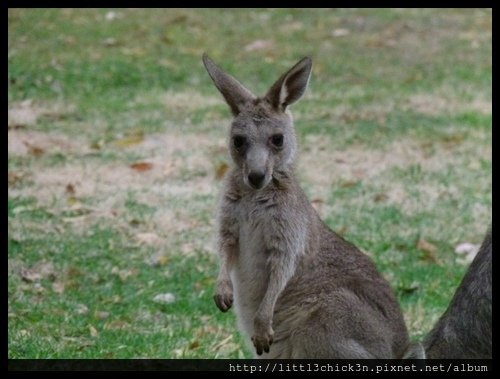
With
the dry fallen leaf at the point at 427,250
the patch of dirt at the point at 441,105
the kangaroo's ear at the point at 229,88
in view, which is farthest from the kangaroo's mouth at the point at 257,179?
the patch of dirt at the point at 441,105

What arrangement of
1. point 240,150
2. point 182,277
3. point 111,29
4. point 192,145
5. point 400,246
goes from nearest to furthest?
point 240,150 → point 182,277 → point 400,246 → point 192,145 → point 111,29

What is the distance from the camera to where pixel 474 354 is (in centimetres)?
484

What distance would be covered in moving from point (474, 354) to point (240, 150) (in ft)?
4.24

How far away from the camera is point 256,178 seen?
464 cm

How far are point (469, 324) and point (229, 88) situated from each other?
141 centimetres

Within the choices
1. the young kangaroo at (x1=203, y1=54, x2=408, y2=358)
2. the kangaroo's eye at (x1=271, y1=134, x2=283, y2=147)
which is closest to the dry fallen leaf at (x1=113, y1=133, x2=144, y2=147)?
the young kangaroo at (x1=203, y1=54, x2=408, y2=358)

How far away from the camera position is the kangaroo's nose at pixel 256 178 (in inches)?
183

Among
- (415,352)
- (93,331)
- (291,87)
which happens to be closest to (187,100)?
(93,331)

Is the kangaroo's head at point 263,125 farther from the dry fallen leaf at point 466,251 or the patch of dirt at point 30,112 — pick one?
the patch of dirt at point 30,112

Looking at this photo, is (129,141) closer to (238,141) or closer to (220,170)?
(220,170)

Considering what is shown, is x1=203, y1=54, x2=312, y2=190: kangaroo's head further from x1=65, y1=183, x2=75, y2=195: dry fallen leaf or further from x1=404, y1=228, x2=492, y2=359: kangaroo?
x1=65, y1=183, x2=75, y2=195: dry fallen leaf

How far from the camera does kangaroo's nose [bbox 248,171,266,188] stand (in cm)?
464

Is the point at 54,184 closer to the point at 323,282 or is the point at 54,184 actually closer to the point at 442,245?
the point at 442,245
